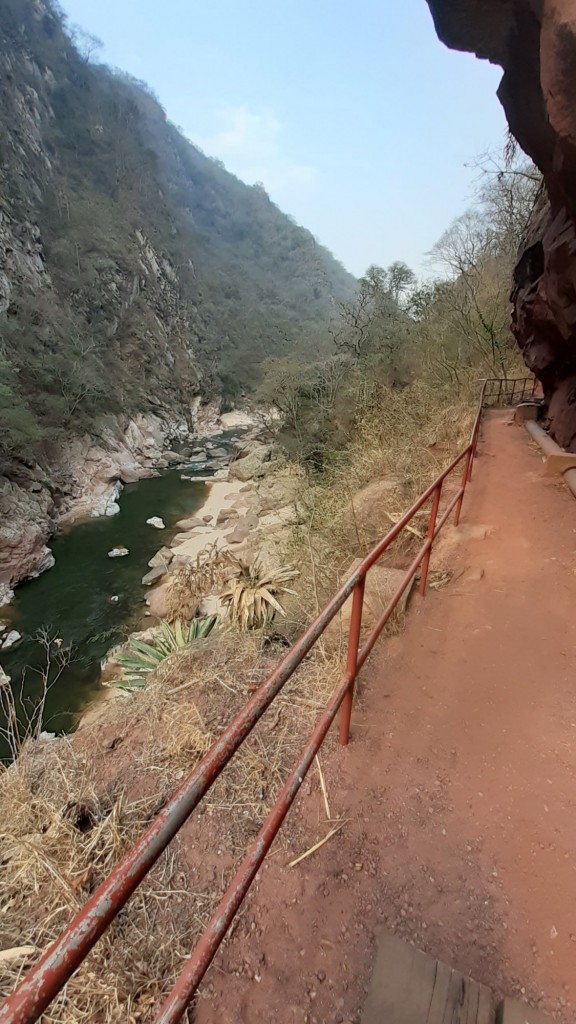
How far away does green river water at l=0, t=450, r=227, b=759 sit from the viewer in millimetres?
8453

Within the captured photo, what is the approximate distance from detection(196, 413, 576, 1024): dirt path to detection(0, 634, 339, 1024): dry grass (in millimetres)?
267

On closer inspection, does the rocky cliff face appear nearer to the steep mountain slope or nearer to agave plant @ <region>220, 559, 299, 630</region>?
agave plant @ <region>220, 559, 299, 630</region>

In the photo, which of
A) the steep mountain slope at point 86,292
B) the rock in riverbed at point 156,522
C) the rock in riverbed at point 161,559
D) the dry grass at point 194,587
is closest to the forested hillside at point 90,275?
the steep mountain slope at point 86,292

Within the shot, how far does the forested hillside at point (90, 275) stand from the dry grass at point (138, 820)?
13.7m

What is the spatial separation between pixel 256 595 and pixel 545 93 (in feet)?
19.1

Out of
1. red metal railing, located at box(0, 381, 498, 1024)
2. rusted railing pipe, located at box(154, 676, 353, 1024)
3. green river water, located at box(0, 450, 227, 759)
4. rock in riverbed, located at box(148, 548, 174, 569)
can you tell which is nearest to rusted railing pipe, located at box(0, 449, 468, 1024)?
red metal railing, located at box(0, 381, 498, 1024)

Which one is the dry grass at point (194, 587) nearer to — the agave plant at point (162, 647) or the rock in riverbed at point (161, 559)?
the agave plant at point (162, 647)

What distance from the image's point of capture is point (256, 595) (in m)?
5.49

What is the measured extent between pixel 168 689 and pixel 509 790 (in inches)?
99.0

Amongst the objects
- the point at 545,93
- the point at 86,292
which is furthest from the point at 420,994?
the point at 86,292

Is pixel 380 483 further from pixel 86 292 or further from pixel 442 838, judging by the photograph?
pixel 86 292

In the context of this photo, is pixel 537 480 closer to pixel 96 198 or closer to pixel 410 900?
pixel 410 900

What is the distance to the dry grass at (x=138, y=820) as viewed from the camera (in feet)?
5.69

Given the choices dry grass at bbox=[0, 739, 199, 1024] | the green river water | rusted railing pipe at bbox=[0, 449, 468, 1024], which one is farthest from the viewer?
the green river water
